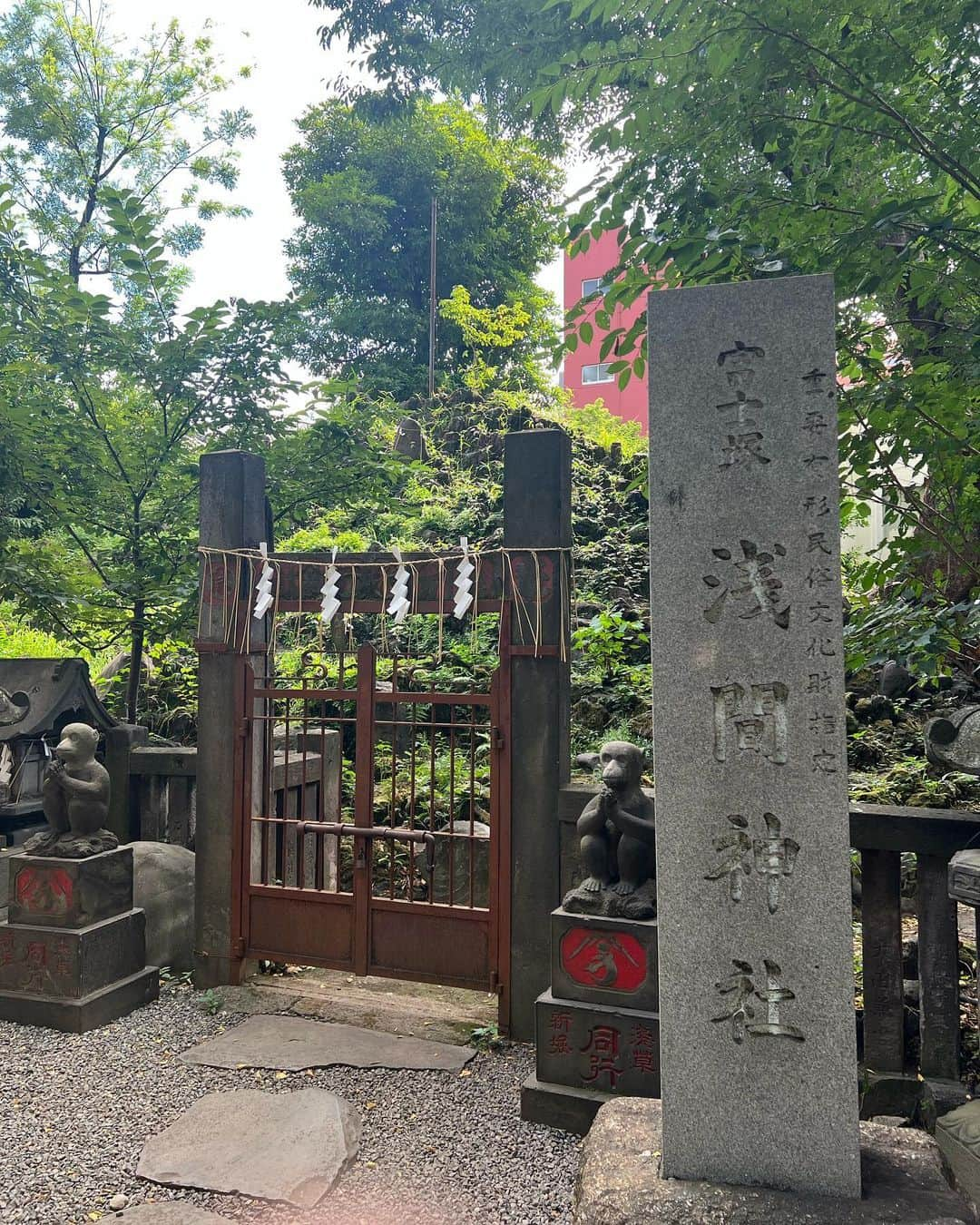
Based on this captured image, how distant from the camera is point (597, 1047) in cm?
405

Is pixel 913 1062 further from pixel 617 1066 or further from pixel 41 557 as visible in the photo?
pixel 41 557

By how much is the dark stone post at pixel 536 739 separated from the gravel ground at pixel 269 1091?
60 cm

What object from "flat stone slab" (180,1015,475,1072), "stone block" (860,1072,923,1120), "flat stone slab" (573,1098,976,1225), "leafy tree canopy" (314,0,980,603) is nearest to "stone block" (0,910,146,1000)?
"flat stone slab" (180,1015,475,1072)

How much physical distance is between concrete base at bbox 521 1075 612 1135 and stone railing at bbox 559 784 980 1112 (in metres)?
1.42

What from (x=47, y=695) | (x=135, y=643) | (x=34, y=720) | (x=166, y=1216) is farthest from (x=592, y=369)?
(x=166, y=1216)

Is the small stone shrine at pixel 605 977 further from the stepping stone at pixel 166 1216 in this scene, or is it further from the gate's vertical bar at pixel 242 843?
the gate's vertical bar at pixel 242 843

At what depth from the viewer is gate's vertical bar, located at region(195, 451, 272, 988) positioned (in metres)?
5.63

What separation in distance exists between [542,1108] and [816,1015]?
1957 mm

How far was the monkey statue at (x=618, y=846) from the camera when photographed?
4.20m

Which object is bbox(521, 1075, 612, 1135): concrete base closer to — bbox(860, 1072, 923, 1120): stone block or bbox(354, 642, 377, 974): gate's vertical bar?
bbox(860, 1072, 923, 1120): stone block

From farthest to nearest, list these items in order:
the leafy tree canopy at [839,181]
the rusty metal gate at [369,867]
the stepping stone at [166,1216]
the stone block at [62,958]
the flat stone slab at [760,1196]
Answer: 1. the stone block at [62,958]
2. the rusty metal gate at [369,867]
3. the stepping stone at [166,1216]
4. the leafy tree canopy at [839,181]
5. the flat stone slab at [760,1196]

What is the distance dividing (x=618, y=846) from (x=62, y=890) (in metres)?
3.64

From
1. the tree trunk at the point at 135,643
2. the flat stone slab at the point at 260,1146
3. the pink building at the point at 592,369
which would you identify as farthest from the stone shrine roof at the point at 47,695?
the pink building at the point at 592,369

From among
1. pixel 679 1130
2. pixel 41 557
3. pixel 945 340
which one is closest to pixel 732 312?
pixel 945 340
